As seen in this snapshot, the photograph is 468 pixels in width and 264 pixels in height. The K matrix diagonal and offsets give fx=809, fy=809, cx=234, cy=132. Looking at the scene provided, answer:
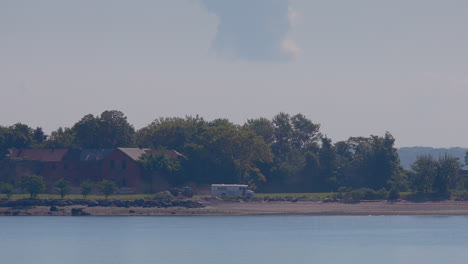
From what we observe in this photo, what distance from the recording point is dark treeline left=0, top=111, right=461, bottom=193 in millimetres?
106125

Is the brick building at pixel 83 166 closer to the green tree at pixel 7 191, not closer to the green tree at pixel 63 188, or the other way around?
the green tree at pixel 63 188

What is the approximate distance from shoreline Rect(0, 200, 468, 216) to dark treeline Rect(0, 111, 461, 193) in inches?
304

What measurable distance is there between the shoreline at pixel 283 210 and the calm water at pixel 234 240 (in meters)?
0.79

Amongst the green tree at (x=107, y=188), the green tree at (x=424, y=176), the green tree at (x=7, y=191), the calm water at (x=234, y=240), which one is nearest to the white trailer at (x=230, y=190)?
the green tree at (x=107, y=188)

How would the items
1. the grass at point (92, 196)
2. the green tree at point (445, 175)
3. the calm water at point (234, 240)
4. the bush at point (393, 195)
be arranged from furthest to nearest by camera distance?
1. the grass at point (92, 196)
2. the green tree at point (445, 175)
3. the bush at point (393, 195)
4. the calm water at point (234, 240)

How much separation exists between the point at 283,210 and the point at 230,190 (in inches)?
540

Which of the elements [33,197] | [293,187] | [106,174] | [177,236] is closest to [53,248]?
[177,236]

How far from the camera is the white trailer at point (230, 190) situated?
334ft

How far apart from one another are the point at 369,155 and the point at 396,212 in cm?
2779

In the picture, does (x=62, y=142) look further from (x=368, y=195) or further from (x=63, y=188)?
(x=368, y=195)

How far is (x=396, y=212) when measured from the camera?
84688 mm

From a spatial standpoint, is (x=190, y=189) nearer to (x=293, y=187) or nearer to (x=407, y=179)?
(x=293, y=187)

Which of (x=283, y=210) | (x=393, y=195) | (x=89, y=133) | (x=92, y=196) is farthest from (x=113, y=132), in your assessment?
(x=393, y=195)

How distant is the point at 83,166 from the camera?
112 metres
